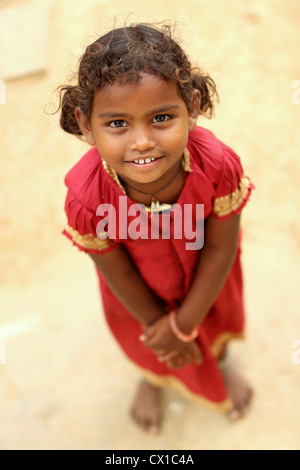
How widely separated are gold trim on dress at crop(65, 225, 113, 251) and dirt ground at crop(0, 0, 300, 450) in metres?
0.52

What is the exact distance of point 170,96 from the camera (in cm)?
100

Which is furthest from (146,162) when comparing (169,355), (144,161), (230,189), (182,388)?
(182,388)

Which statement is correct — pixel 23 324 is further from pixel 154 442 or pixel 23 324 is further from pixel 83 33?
pixel 83 33

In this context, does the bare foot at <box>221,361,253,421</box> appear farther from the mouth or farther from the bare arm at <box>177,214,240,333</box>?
the mouth

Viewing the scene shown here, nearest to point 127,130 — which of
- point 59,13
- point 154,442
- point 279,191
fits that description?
point 154,442

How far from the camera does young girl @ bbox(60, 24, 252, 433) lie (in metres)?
0.99

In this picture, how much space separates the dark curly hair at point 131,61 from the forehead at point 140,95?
0.01 m

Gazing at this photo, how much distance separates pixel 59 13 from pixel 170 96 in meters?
2.99
